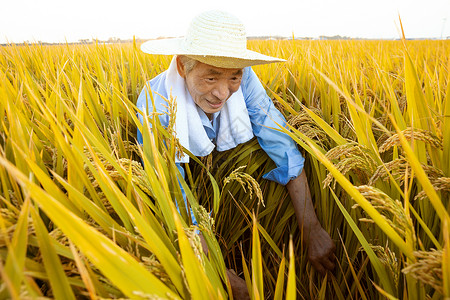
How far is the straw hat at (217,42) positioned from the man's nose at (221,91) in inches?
4.8

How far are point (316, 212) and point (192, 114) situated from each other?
922 millimetres

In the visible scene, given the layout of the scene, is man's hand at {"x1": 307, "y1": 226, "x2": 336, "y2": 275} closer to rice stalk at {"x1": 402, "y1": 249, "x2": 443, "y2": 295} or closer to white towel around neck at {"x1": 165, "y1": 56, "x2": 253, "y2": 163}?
white towel around neck at {"x1": 165, "y1": 56, "x2": 253, "y2": 163}

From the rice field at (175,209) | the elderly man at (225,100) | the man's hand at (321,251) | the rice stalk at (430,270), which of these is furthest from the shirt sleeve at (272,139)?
the rice stalk at (430,270)

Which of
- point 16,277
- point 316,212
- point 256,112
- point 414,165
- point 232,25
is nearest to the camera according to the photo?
point 16,277

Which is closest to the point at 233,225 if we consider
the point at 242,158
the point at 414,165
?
the point at 242,158

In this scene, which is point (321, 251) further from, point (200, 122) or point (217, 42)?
point (217, 42)

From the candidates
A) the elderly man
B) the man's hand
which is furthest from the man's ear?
the man's hand

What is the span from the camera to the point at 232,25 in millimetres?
1408

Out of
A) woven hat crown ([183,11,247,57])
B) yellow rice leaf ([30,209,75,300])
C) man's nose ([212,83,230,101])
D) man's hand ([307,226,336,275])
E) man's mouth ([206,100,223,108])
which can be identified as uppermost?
woven hat crown ([183,11,247,57])

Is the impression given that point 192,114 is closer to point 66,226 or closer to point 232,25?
point 232,25

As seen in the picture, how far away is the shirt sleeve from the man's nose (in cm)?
22

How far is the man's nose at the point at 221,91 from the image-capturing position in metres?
1.48

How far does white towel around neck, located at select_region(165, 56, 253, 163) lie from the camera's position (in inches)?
60.4

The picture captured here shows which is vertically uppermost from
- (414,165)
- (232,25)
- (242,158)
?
(232,25)
